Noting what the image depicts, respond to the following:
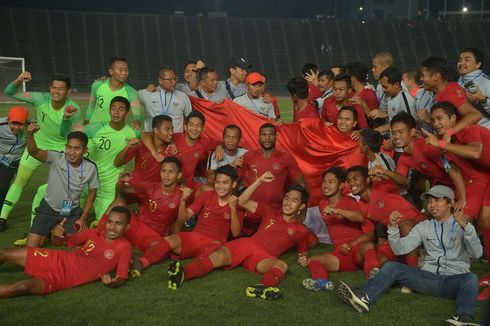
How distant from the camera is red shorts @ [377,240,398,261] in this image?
23.5 feet

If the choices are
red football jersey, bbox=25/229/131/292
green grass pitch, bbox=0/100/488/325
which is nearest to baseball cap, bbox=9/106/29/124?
green grass pitch, bbox=0/100/488/325

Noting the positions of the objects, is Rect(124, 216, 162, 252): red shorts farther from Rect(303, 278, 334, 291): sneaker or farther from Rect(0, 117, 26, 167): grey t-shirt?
Rect(0, 117, 26, 167): grey t-shirt

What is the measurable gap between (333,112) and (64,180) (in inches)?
159

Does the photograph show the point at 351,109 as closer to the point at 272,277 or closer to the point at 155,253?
the point at 272,277

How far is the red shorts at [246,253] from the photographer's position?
721 centimetres

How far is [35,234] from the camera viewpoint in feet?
26.0

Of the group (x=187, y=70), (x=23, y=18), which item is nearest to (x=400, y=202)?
(x=187, y=70)

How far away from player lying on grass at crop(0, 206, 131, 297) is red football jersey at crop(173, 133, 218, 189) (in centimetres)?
200

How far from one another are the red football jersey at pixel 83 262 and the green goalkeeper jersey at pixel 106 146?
2341mm

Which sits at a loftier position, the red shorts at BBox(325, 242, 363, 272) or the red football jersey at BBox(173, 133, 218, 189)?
the red football jersey at BBox(173, 133, 218, 189)

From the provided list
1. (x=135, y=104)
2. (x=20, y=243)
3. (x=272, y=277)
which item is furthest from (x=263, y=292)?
(x=135, y=104)

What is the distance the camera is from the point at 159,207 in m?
7.85

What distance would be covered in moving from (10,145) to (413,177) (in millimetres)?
5582

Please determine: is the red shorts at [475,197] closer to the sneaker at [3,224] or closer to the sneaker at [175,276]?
the sneaker at [175,276]
